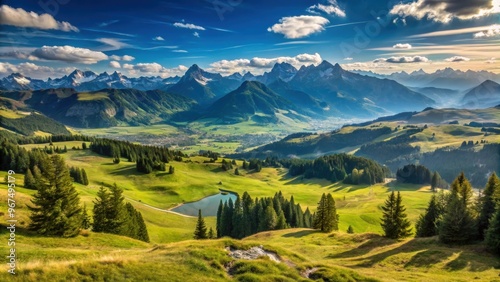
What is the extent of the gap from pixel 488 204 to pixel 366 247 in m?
23.9

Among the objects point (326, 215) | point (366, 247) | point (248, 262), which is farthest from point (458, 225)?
point (248, 262)

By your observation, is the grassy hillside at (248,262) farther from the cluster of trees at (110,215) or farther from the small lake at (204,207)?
the small lake at (204,207)

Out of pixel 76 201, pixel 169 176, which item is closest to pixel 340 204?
pixel 169 176

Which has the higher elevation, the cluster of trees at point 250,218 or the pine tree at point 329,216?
the pine tree at point 329,216

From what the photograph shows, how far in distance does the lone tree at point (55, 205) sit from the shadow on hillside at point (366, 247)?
45.0 m

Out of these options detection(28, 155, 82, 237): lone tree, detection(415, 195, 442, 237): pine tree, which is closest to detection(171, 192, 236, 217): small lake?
detection(28, 155, 82, 237): lone tree

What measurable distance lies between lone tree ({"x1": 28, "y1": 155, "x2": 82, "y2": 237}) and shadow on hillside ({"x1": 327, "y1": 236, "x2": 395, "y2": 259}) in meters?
45.0

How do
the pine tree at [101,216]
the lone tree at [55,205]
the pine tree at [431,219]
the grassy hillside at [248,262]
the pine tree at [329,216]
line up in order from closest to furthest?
the grassy hillside at [248,262] → the lone tree at [55,205] → the pine tree at [101,216] → the pine tree at [431,219] → the pine tree at [329,216]

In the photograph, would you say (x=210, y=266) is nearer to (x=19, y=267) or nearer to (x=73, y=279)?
(x=73, y=279)

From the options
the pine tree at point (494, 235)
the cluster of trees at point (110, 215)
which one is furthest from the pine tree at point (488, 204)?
the cluster of trees at point (110, 215)

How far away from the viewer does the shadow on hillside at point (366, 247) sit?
181 ft

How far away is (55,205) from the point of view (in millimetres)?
45969

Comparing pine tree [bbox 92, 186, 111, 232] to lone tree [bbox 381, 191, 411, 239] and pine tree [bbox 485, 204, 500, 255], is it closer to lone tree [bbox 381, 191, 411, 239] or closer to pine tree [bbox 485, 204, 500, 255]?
lone tree [bbox 381, 191, 411, 239]

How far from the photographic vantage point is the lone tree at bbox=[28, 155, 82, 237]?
45.1 metres
